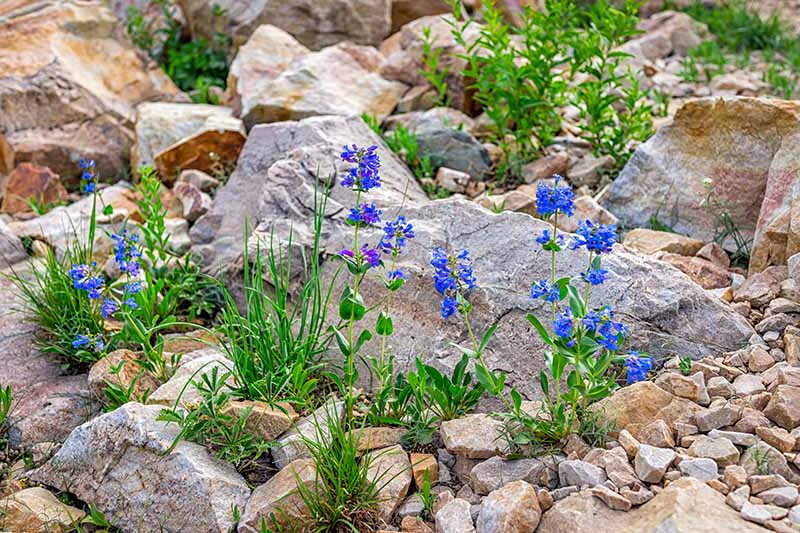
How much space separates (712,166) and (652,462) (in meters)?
2.03

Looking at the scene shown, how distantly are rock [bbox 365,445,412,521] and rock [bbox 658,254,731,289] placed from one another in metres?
1.49

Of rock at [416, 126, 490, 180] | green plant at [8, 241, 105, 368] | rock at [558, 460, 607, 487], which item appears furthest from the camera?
rock at [416, 126, 490, 180]

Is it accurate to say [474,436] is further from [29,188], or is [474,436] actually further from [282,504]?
[29,188]

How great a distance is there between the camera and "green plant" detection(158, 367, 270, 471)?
3.09m

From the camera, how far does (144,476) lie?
3041mm

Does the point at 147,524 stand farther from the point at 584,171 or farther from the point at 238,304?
the point at 584,171

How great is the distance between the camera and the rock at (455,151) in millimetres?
5012

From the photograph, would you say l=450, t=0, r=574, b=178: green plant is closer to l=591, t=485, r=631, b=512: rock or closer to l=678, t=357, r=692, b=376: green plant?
l=678, t=357, r=692, b=376: green plant

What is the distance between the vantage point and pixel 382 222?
397cm

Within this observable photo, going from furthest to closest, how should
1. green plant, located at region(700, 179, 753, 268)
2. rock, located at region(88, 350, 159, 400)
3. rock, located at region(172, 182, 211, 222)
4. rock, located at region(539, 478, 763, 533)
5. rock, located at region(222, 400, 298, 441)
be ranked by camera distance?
rock, located at region(172, 182, 211, 222), green plant, located at region(700, 179, 753, 268), rock, located at region(88, 350, 159, 400), rock, located at region(222, 400, 298, 441), rock, located at region(539, 478, 763, 533)

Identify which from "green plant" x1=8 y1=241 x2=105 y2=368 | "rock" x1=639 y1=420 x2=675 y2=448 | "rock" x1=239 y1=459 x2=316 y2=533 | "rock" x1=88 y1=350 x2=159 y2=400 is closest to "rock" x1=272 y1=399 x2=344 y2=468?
"rock" x1=239 y1=459 x2=316 y2=533

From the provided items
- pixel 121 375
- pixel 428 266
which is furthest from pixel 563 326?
pixel 121 375

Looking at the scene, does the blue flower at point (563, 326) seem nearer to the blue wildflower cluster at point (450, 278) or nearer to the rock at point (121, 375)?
the blue wildflower cluster at point (450, 278)

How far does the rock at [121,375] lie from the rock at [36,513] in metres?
0.54
